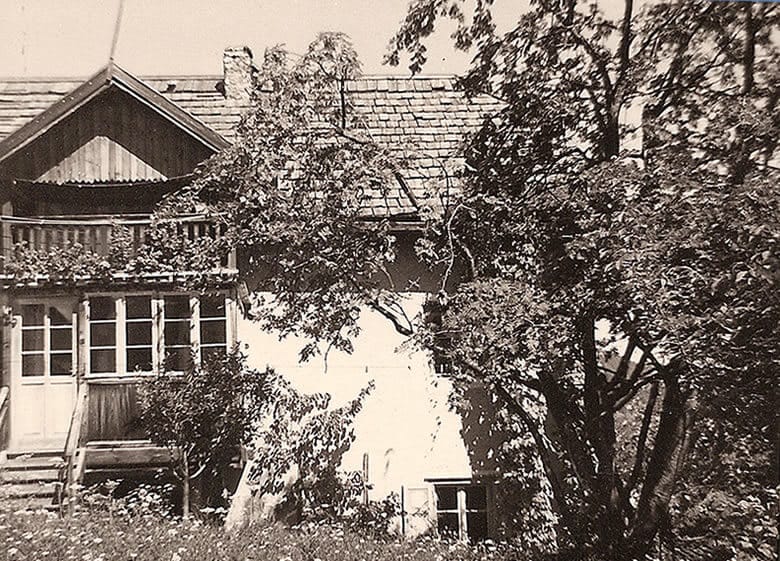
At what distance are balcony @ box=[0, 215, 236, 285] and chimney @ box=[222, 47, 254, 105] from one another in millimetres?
504

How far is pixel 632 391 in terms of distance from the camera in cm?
333

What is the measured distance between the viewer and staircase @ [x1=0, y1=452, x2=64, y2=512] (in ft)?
9.34

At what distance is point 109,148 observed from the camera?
3281 millimetres

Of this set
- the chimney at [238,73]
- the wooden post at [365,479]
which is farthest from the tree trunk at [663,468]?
the chimney at [238,73]

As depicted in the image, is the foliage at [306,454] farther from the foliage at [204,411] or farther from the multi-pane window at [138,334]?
the multi-pane window at [138,334]

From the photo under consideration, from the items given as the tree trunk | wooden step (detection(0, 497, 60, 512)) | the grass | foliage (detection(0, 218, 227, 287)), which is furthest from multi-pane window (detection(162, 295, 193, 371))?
the tree trunk

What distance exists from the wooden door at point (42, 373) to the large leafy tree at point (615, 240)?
132 cm

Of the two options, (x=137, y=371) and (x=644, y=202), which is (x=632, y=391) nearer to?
(x=644, y=202)

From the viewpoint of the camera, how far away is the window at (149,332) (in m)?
3.05

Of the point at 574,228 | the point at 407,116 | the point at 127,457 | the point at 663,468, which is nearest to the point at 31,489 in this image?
the point at 127,457

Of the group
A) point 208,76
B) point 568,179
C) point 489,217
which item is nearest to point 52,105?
point 208,76

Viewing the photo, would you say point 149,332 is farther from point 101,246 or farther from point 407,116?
point 407,116

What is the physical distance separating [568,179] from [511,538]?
1.41 metres

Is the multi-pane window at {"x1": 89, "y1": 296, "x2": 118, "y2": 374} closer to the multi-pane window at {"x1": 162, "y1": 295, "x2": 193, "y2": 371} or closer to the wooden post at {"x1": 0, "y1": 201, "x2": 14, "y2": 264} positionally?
the multi-pane window at {"x1": 162, "y1": 295, "x2": 193, "y2": 371}
